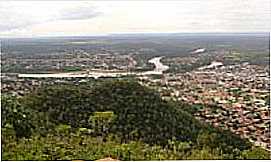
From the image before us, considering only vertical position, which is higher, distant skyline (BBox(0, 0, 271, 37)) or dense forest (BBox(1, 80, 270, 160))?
distant skyline (BBox(0, 0, 271, 37))

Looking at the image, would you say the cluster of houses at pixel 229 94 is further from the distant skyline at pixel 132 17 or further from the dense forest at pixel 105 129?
the distant skyline at pixel 132 17

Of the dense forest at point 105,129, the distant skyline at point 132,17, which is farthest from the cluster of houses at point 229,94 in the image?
the distant skyline at point 132,17

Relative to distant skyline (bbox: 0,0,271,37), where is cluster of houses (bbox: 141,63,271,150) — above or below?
below

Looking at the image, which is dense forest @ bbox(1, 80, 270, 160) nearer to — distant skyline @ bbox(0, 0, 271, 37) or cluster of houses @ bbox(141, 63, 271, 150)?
cluster of houses @ bbox(141, 63, 271, 150)

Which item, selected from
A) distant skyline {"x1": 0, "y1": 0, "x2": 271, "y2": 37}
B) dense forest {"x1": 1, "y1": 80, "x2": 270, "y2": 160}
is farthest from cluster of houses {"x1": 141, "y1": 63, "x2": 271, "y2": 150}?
distant skyline {"x1": 0, "y1": 0, "x2": 271, "y2": 37}

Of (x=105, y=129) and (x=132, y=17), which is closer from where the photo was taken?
(x=132, y=17)

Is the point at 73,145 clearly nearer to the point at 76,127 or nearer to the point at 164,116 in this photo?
the point at 76,127

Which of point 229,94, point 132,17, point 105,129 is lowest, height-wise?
point 105,129
